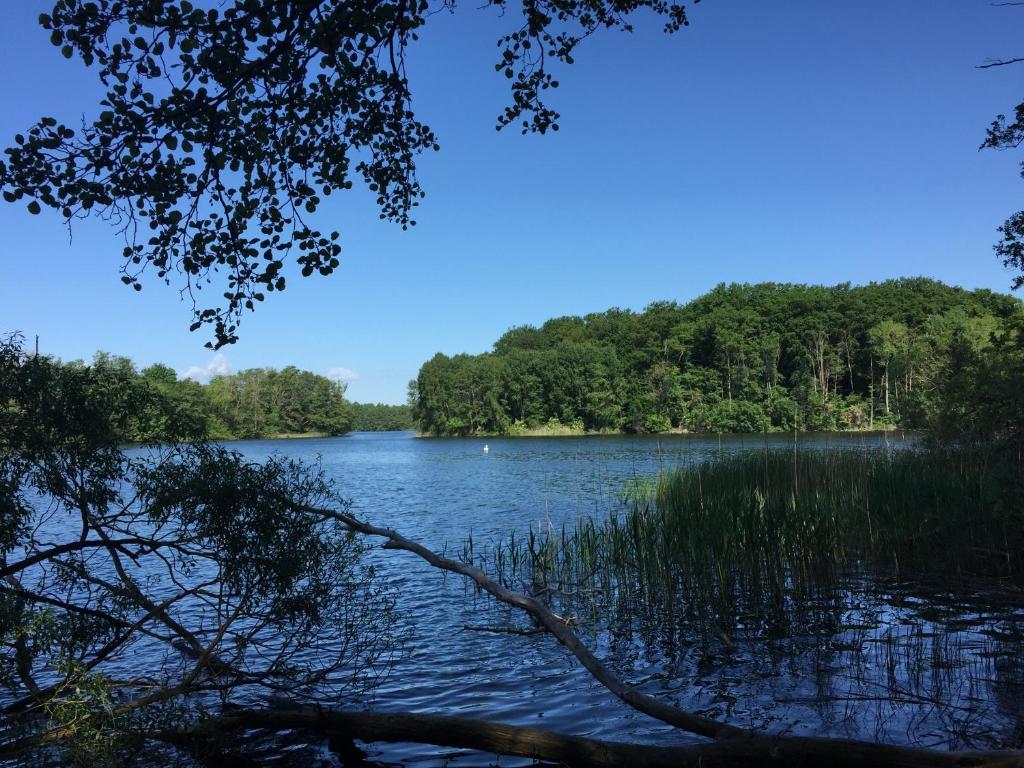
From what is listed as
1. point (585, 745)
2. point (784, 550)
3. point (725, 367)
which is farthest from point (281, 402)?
point (585, 745)

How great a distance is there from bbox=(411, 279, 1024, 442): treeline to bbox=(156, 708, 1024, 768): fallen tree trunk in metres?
60.2

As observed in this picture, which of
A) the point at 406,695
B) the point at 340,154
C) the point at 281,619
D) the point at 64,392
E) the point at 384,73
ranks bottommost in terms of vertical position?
the point at 406,695

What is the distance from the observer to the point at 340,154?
568 centimetres

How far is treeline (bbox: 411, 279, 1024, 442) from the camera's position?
71.6m

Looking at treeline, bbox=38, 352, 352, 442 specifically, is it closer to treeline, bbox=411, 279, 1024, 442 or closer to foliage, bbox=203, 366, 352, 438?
foliage, bbox=203, 366, 352, 438

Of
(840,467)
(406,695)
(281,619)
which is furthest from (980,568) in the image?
(281,619)

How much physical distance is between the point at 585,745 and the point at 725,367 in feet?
269

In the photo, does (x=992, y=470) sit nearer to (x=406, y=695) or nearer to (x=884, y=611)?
(x=884, y=611)

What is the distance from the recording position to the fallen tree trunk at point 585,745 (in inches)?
151

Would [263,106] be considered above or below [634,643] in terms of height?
above

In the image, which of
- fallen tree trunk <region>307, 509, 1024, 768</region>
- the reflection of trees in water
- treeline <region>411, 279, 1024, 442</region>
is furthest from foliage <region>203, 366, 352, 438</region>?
fallen tree trunk <region>307, 509, 1024, 768</region>

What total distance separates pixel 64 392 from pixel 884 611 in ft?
29.8

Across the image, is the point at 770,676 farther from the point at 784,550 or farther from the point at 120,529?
the point at 120,529

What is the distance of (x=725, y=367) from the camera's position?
82000 millimetres
